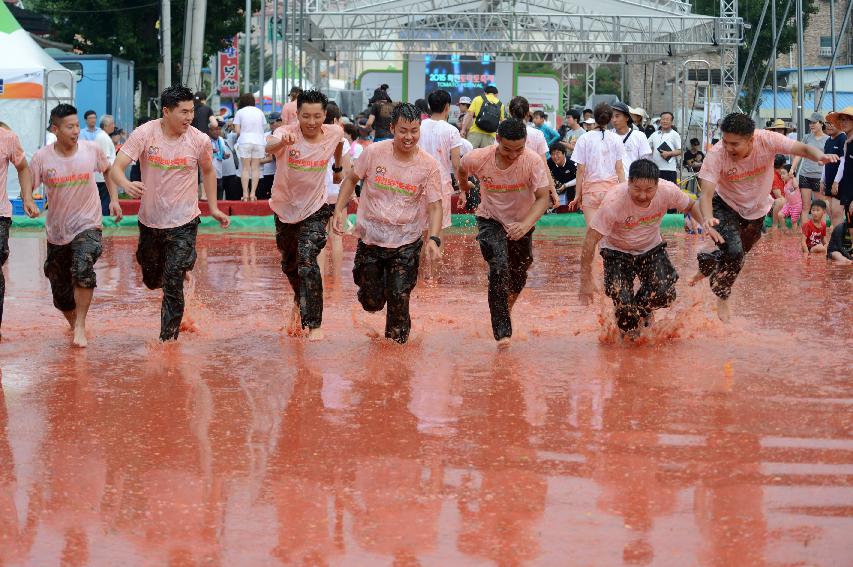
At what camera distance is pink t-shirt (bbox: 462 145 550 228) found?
916cm

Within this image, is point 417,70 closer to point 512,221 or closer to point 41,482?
point 512,221

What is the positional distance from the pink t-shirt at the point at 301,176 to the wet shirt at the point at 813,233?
338 inches

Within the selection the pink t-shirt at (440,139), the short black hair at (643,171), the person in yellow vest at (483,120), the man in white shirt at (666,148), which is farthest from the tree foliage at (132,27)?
the short black hair at (643,171)

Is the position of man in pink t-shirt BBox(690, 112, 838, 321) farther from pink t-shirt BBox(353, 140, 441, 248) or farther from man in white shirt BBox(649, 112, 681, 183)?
man in white shirt BBox(649, 112, 681, 183)

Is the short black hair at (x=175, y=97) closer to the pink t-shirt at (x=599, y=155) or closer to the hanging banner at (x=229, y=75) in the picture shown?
the pink t-shirt at (x=599, y=155)

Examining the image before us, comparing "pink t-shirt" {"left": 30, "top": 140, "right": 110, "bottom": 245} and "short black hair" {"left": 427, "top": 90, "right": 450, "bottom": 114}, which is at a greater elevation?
"short black hair" {"left": 427, "top": 90, "right": 450, "bottom": 114}

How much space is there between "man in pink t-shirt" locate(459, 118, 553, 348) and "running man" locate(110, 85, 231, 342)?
1949mm

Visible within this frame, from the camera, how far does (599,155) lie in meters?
13.9

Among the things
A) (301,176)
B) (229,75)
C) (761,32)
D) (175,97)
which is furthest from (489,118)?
(761,32)

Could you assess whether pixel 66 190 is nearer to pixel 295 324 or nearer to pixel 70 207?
pixel 70 207

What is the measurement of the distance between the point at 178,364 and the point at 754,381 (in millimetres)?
3648

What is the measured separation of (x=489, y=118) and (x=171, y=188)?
889 centimetres

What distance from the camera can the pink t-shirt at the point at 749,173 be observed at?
9.72m

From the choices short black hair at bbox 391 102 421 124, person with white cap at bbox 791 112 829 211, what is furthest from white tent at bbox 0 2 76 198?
short black hair at bbox 391 102 421 124
